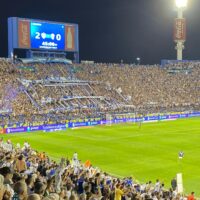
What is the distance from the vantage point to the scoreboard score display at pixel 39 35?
226 ft

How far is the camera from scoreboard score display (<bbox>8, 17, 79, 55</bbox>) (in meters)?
68.8

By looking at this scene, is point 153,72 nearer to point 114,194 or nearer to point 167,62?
point 167,62

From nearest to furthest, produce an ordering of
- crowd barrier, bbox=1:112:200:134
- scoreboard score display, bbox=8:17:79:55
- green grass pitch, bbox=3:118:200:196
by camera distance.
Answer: green grass pitch, bbox=3:118:200:196 < crowd barrier, bbox=1:112:200:134 < scoreboard score display, bbox=8:17:79:55

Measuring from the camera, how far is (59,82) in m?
72.6

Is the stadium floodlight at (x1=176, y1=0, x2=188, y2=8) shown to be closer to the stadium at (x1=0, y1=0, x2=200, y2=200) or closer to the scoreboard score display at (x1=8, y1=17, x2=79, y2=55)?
the stadium at (x1=0, y1=0, x2=200, y2=200)

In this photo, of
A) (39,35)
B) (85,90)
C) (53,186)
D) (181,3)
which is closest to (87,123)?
(85,90)

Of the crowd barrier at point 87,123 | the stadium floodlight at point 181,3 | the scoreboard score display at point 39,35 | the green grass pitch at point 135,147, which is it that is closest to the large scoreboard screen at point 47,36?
the scoreboard score display at point 39,35

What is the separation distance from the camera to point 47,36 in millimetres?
72062

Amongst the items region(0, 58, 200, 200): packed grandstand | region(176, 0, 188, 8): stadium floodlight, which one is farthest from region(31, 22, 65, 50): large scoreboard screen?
region(176, 0, 188, 8): stadium floodlight

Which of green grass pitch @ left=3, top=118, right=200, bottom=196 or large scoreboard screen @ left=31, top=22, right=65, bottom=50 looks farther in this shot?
large scoreboard screen @ left=31, top=22, right=65, bottom=50

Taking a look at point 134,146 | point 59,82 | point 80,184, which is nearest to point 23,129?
point 134,146

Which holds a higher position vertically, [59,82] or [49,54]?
[49,54]

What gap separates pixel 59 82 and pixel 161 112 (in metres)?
18.7

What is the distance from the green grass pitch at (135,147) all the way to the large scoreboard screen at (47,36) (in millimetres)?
23899
